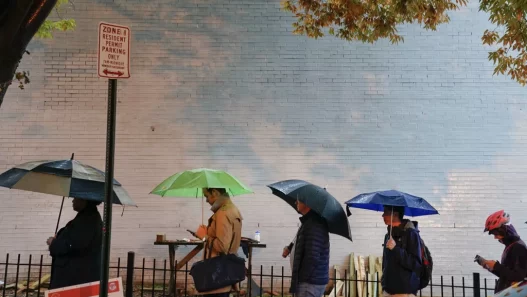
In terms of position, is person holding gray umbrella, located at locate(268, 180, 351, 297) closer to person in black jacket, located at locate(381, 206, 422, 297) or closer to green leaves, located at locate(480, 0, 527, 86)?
person in black jacket, located at locate(381, 206, 422, 297)

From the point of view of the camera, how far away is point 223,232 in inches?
218

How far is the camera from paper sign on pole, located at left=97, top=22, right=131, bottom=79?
356 centimetres

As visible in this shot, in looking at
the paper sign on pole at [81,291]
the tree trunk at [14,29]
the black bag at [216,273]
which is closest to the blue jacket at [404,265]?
the black bag at [216,273]

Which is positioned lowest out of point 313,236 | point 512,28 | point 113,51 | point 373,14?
point 313,236

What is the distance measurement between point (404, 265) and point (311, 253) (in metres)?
1.06

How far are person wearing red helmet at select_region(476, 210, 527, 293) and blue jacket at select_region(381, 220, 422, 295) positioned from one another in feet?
2.58

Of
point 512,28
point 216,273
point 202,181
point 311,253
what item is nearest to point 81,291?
point 216,273

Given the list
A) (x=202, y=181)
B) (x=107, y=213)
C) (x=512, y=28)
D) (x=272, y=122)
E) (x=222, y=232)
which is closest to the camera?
(x=107, y=213)

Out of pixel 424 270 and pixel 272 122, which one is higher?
pixel 272 122

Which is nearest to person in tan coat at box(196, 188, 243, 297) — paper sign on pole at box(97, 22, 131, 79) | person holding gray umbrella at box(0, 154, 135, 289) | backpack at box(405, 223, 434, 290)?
person holding gray umbrella at box(0, 154, 135, 289)

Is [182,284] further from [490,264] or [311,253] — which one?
[490,264]

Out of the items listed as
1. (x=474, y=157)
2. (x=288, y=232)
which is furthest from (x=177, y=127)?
(x=474, y=157)

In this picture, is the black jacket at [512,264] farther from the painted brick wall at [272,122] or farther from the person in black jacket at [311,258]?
the painted brick wall at [272,122]

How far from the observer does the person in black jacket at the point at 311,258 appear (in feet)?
18.3
